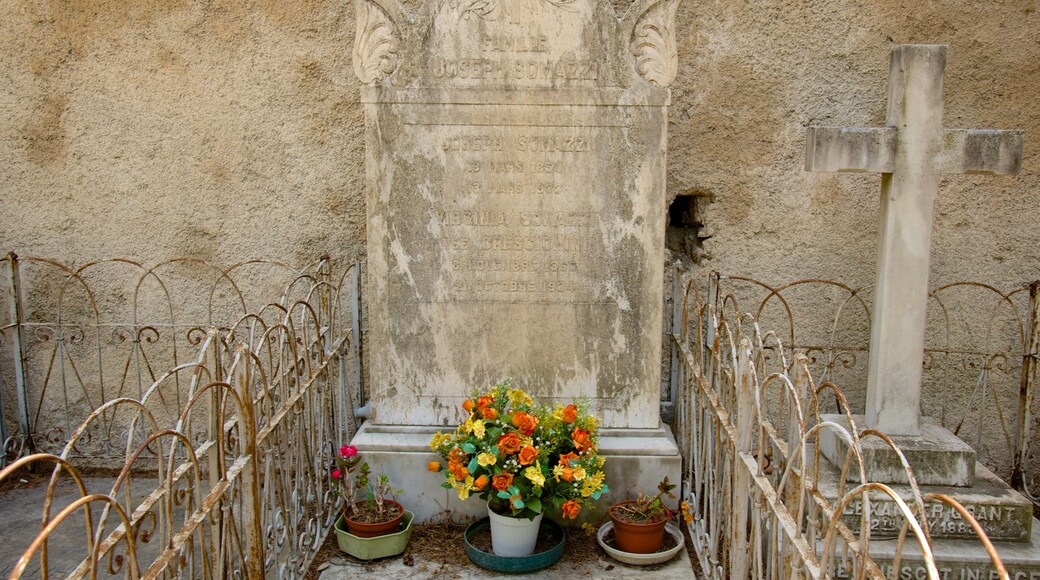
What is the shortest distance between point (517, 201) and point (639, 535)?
158 centimetres

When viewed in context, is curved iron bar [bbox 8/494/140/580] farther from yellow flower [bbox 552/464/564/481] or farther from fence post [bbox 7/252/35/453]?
fence post [bbox 7/252/35/453]

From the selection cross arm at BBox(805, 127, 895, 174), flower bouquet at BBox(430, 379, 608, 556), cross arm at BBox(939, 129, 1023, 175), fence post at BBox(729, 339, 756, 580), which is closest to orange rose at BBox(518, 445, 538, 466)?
flower bouquet at BBox(430, 379, 608, 556)

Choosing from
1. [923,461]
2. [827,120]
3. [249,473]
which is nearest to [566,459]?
[249,473]

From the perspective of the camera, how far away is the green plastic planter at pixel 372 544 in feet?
12.4

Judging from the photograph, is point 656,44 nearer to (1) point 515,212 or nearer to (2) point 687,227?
(1) point 515,212

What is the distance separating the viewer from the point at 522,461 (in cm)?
355

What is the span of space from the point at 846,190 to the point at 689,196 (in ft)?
2.75

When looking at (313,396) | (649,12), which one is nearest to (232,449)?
(313,396)

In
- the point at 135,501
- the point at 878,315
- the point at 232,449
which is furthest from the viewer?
the point at 135,501

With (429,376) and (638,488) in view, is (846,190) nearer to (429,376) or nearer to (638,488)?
(638,488)

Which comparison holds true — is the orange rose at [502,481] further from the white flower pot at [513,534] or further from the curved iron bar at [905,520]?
the curved iron bar at [905,520]

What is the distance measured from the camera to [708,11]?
473 centimetres

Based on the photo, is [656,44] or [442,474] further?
[442,474]

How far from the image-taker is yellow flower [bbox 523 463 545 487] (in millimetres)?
3512
